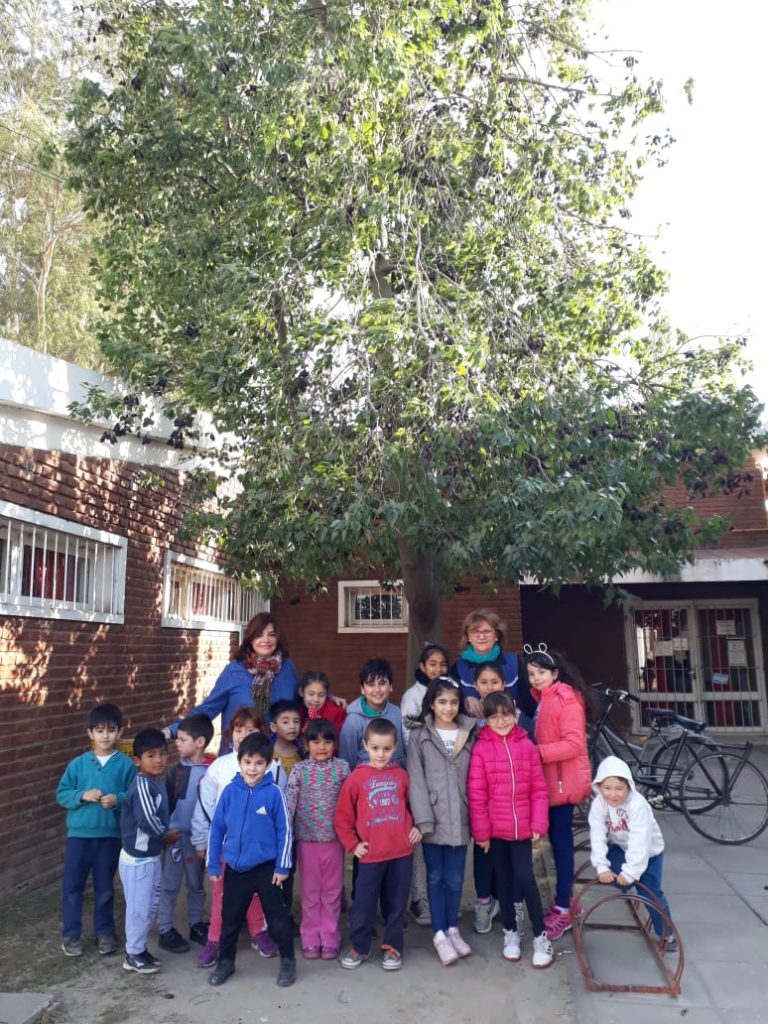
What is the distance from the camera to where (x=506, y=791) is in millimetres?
4590

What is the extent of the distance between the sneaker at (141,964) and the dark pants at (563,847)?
7.19 feet

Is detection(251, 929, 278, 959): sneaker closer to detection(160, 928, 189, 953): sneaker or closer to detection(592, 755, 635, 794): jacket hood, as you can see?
detection(160, 928, 189, 953): sneaker

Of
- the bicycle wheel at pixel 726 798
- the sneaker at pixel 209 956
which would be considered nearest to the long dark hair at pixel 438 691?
the sneaker at pixel 209 956

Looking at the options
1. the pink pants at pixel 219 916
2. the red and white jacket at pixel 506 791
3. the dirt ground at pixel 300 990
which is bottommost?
the dirt ground at pixel 300 990

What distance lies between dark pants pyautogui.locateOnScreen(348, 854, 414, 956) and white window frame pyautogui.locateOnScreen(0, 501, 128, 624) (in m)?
2.93

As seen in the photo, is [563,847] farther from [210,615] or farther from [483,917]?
[210,615]

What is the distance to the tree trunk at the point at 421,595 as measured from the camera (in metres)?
7.11

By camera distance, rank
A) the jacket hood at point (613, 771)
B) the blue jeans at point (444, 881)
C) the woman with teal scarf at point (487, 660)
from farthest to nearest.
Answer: the woman with teal scarf at point (487, 660)
the blue jeans at point (444, 881)
the jacket hood at point (613, 771)

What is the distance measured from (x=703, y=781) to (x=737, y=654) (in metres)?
6.56

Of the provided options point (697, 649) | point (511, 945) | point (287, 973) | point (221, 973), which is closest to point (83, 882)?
point (221, 973)

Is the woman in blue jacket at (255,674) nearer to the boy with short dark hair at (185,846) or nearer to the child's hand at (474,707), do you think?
the boy with short dark hair at (185,846)

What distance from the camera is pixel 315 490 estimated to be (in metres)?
5.92

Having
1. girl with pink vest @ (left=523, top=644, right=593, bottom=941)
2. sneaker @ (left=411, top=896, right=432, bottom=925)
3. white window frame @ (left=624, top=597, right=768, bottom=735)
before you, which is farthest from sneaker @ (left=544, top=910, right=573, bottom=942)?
white window frame @ (left=624, top=597, right=768, bottom=735)

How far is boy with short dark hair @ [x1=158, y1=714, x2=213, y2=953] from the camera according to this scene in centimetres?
490
